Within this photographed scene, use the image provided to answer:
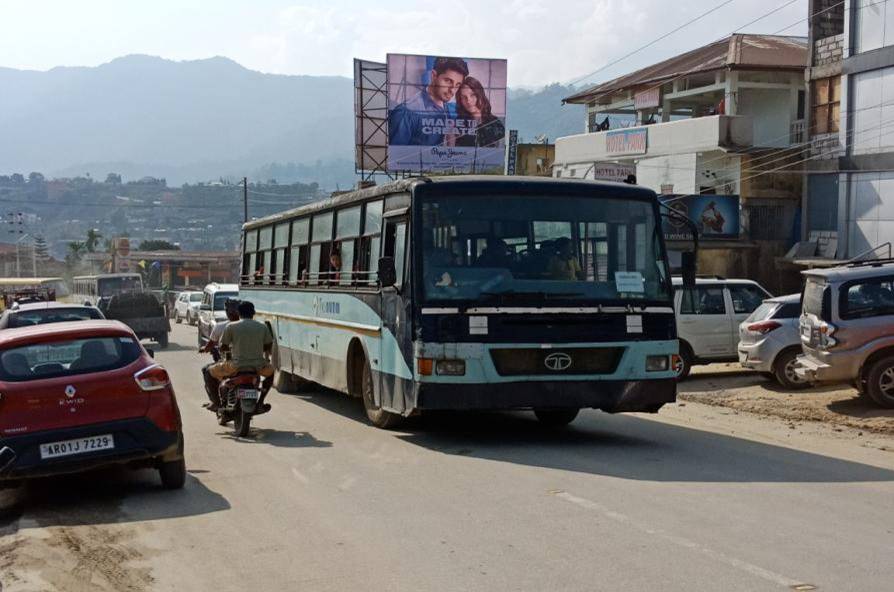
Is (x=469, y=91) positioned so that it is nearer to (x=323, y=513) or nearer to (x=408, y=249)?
(x=408, y=249)

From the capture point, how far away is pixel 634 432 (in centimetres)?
1436

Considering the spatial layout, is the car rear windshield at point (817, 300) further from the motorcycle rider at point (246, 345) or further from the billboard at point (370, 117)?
the billboard at point (370, 117)

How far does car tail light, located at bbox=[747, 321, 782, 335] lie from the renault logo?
7.92 metres

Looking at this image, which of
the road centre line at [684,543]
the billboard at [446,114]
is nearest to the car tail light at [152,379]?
the road centre line at [684,543]

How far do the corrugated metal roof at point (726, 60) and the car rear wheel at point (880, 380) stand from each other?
24683mm

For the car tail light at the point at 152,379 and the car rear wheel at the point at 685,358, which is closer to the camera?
the car tail light at the point at 152,379

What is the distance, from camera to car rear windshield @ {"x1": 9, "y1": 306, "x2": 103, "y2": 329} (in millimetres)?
17500

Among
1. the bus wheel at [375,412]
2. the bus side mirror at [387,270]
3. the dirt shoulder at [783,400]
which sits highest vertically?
the bus side mirror at [387,270]

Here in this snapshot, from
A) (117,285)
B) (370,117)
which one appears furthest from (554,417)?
(370,117)

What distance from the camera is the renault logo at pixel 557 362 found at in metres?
12.1

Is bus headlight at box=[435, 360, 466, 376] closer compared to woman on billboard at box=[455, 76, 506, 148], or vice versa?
bus headlight at box=[435, 360, 466, 376]

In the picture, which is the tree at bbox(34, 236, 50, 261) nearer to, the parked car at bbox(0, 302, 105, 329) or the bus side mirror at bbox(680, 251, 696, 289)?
the parked car at bbox(0, 302, 105, 329)

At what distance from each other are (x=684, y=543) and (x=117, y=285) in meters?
41.5

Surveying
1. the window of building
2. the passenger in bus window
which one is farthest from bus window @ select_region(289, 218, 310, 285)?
the window of building
